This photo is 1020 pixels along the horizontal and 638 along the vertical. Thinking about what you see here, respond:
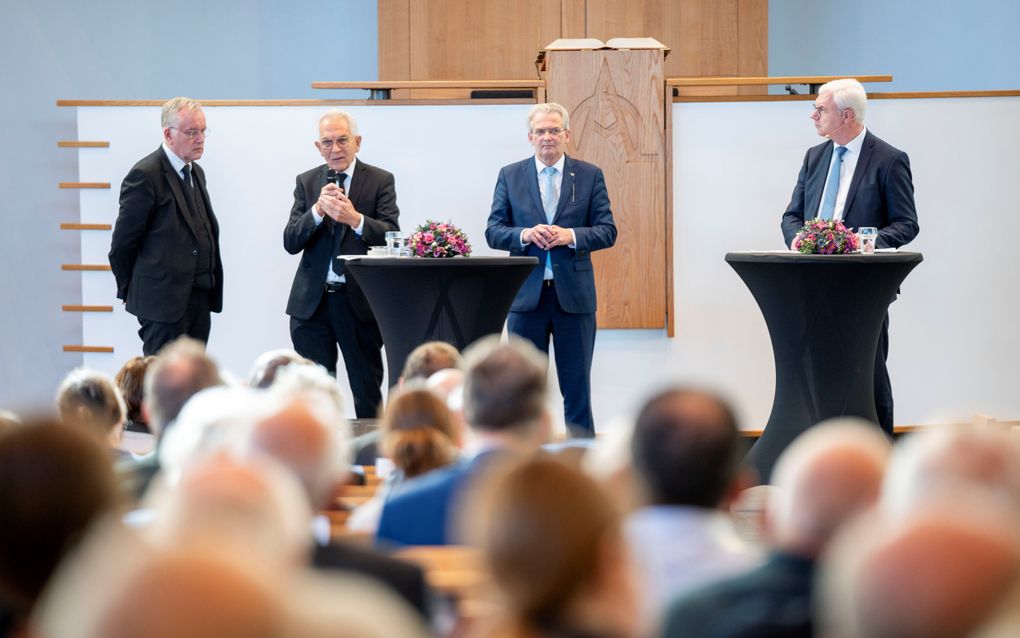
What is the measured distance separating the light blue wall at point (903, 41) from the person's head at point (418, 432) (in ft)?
22.0

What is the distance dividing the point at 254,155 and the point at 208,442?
4520mm

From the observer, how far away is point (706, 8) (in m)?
8.45

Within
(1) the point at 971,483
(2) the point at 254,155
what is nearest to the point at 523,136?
(2) the point at 254,155

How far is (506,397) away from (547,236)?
9.63ft

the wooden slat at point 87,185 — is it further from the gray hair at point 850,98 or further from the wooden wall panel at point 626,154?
the gray hair at point 850,98

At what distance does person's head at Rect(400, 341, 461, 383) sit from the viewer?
352cm

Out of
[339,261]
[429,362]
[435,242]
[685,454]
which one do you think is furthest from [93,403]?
Answer: [339,261]

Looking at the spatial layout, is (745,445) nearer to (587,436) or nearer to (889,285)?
(587,436)

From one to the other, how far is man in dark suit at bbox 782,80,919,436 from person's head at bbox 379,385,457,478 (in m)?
3.10

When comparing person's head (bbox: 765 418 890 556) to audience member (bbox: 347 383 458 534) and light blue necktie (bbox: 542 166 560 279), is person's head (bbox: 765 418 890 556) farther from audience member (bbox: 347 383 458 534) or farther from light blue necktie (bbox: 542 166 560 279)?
light blue necktie (bbox: 542 166 560 279)

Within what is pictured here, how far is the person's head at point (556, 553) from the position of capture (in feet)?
3.90

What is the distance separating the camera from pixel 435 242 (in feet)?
15.5

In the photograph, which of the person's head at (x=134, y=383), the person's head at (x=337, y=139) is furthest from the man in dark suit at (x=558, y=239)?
the person's head at (x=134, y=383)

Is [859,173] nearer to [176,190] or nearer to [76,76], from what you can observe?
[176,190]
